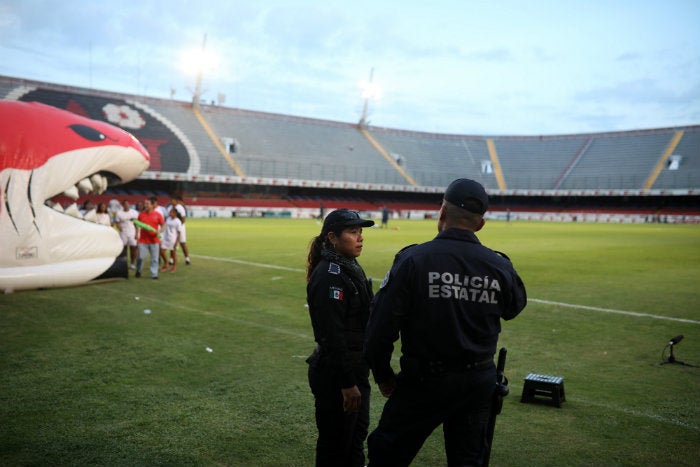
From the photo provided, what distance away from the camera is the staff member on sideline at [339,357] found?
136 inches

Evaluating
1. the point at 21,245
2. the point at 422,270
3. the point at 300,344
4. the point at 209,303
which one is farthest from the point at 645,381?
the point at 21,245

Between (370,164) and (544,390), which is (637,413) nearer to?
(544,390)

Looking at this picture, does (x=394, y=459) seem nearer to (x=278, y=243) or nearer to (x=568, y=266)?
(x=568, y=266)

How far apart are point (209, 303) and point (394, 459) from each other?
7944 millimetres

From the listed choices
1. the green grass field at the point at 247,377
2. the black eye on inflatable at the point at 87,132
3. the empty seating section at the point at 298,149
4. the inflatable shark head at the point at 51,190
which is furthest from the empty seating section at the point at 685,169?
the black eye on inflatable at the point at 87,132

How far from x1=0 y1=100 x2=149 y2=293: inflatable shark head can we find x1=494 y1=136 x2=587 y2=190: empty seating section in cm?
5934

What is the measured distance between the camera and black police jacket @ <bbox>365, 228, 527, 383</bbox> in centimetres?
292

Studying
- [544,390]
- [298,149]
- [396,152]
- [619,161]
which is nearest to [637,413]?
[544,390]

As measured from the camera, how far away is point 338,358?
135 inches

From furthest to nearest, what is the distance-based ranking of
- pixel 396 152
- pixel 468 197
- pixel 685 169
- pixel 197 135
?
1. pixel 396 152
2. pixel 685 169
3. pixel 197 135
4. pixel 468 197

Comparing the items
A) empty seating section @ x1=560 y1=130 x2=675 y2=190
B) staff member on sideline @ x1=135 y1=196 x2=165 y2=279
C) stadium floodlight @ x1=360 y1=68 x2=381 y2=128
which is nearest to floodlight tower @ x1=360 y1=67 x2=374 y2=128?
stadium floodlight @ x1=360 y1=68 x2=381 y2=128

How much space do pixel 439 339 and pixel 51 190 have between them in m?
9.79

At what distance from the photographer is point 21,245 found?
1010 cm

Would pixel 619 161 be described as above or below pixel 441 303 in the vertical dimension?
above
